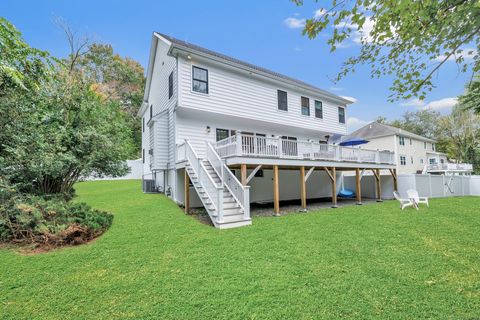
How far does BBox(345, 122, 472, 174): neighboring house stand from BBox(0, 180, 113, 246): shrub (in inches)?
1093

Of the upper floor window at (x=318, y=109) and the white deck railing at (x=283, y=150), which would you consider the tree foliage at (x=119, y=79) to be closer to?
the upper floor window at (x=318, y=109)

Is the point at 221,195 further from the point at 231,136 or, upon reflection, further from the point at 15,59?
the point at 15,59

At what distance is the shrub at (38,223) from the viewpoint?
5922mm

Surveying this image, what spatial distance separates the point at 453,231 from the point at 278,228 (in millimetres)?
4983

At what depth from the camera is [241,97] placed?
12.4 meters

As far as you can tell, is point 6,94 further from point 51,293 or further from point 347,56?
point 347,56

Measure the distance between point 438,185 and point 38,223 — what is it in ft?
70.6

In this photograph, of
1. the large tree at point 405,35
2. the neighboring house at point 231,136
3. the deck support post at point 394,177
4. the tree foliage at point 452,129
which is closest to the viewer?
the large tree at point 405,35

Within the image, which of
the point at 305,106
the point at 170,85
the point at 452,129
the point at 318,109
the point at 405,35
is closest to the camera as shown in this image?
the point at 405,35

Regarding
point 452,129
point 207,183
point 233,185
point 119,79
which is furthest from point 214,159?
point 452,129

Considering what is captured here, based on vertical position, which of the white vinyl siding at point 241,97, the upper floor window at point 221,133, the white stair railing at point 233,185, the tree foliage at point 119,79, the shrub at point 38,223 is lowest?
the shrub at point 38,223

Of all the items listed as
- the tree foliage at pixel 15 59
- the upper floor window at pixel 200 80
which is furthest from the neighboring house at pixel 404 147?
the tree foliage at pixel 15 59

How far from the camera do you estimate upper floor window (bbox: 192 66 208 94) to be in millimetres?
10977

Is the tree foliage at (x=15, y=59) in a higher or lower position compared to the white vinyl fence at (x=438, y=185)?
higher
